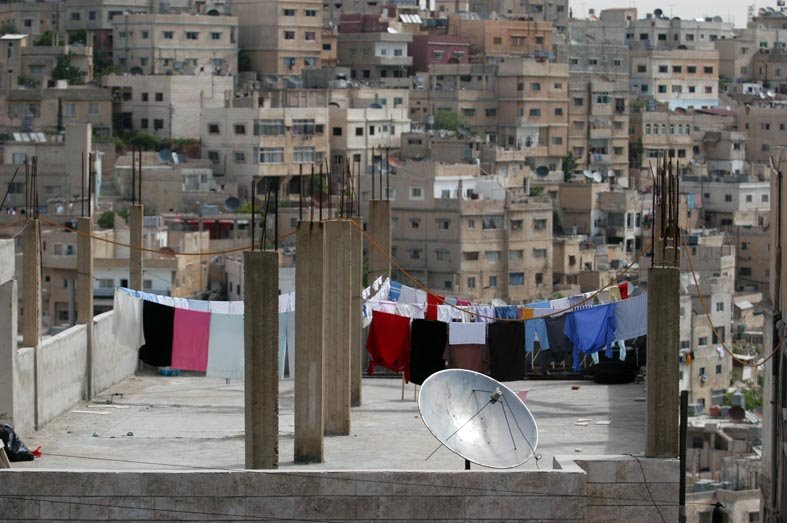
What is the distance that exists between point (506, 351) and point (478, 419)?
4.93 metres

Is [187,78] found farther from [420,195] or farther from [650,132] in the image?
[650,132]

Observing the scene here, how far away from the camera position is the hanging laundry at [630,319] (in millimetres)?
20906

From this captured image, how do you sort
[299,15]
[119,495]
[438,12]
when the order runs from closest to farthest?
[119,495]
[299,15]
[438,12]

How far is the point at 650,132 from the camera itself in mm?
73062

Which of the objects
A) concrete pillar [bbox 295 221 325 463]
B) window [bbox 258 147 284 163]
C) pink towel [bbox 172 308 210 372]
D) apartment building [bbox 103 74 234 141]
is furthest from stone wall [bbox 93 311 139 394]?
apartment building [bbox 103 74 234 141]

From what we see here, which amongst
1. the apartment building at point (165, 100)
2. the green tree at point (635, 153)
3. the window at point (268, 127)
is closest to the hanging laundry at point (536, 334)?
the window at point (268, 127)

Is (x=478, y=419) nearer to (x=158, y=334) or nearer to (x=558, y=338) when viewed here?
(x=558, y=338)

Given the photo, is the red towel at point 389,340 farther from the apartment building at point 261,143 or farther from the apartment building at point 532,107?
the apartment building at point 532,107

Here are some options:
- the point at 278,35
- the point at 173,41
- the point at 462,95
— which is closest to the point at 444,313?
the point at 173,41

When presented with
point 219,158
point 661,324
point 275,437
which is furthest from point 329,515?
point 219,158

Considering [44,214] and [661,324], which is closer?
[661,324]

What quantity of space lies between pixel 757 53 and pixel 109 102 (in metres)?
34.1

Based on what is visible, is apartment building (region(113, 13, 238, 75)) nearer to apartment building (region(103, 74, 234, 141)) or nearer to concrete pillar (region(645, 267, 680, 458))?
apartment building (region(103, 74, 234, 141))

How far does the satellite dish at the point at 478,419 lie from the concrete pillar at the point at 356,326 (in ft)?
12.5
